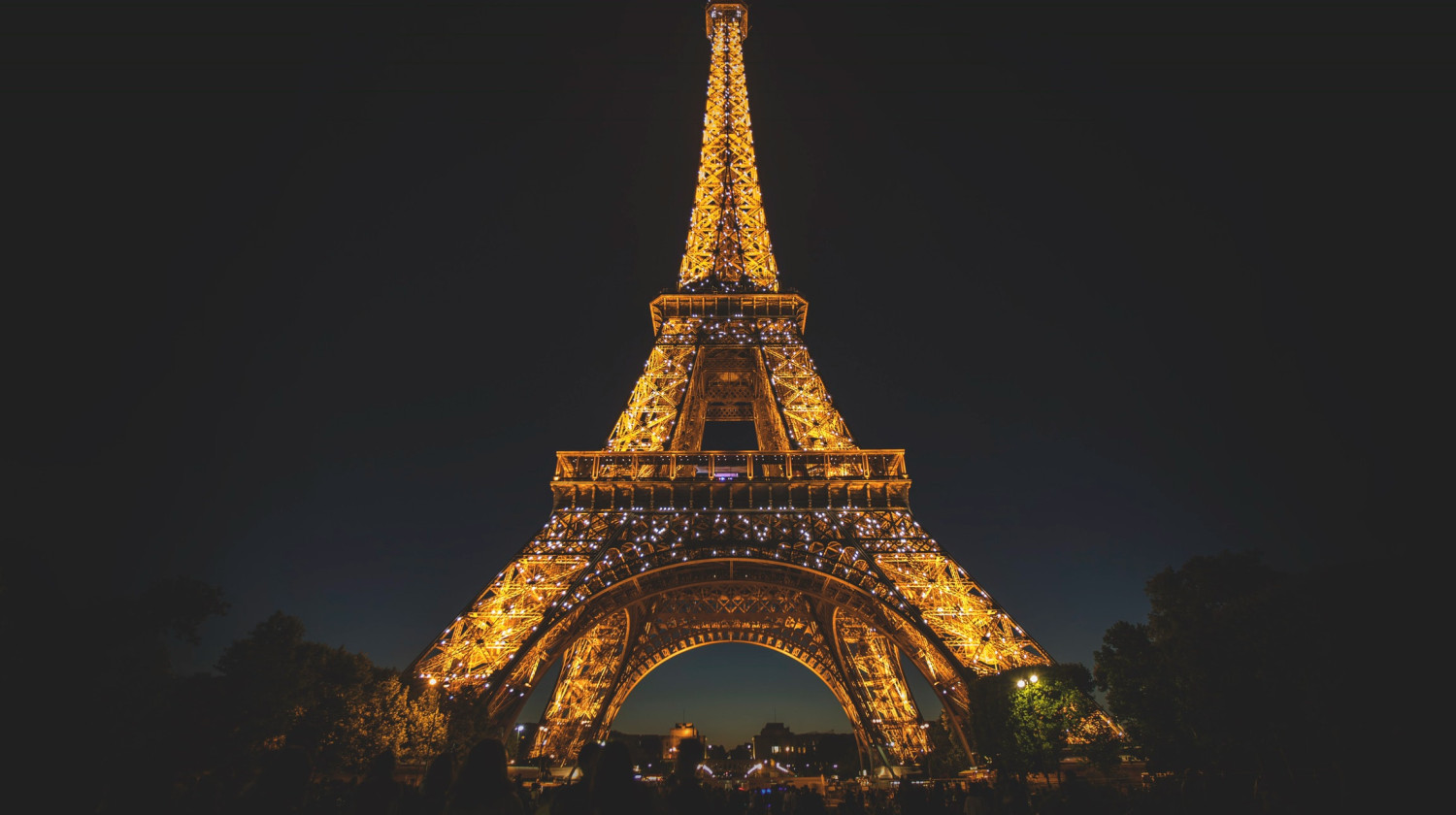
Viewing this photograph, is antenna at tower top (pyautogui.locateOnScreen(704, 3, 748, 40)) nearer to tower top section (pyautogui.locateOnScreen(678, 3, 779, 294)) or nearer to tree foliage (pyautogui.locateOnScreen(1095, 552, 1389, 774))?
tower top section (pyautogui.locateOnScreen(678, 3, 779, 294))

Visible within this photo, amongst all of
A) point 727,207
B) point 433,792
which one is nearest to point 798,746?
Result: point 727,207

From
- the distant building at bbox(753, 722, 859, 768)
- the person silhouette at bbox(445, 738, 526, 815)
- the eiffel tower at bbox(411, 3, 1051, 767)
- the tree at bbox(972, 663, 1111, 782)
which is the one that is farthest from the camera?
the distant building at bbox(753, 722, 859, 768)

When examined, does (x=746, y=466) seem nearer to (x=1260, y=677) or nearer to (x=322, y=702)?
(x=322, y=702)

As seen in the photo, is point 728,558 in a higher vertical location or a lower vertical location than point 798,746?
lower

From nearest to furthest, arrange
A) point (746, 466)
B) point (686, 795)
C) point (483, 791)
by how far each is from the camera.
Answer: point (483, 791), point (686, 795), point (746, 466)

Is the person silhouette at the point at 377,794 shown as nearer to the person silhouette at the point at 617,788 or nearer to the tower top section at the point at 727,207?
the person silhouette at the point at 617,788

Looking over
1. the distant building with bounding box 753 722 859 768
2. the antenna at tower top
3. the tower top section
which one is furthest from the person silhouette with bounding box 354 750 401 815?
the distant building with bounding box 753 722 859 768

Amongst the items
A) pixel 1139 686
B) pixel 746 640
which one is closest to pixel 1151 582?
pixel 1139 686
